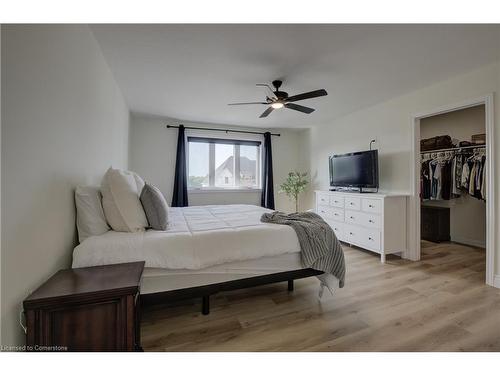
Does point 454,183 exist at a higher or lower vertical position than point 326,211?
higher

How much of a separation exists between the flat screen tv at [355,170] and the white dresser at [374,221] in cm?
27

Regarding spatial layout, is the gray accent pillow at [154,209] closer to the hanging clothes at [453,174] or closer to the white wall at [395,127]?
the white wall at [395,127]

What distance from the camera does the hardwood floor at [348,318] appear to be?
1486 mm

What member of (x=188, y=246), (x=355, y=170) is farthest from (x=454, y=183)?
(x=188, y=246)

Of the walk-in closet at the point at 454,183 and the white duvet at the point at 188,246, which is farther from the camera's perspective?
the walk-in closet at the point at 454,183

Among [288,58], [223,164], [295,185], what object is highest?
[288,58]

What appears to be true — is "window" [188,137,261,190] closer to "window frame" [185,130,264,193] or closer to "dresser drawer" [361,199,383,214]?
"window frame" [185,130,264,193]

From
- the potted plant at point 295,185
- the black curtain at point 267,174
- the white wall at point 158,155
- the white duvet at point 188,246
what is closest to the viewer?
the white duvet at point 188,246

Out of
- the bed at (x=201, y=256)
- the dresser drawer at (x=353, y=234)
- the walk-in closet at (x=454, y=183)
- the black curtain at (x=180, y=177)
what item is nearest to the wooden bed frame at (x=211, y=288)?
the bed at (x=201, y=256)

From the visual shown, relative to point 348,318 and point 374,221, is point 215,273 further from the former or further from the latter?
point 374,221

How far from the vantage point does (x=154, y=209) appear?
184 centimetres

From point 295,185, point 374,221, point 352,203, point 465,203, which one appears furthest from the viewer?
point 295,185

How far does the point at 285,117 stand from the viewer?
428 centimetres

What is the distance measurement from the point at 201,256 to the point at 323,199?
10.1 ft
